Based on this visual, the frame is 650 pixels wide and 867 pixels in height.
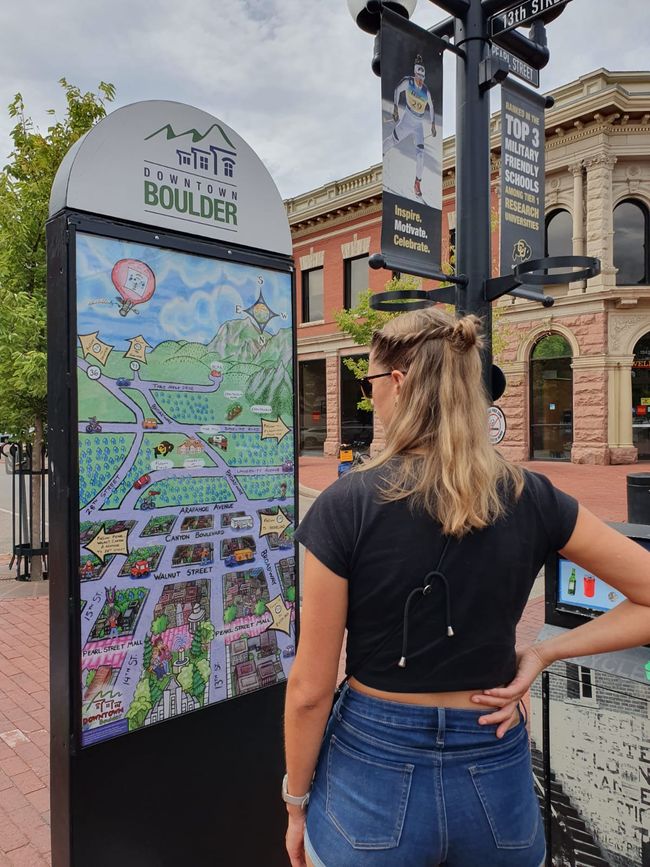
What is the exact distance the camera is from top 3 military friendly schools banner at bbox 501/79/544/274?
171 inches

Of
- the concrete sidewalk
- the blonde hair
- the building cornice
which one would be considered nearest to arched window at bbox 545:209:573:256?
the building cornice

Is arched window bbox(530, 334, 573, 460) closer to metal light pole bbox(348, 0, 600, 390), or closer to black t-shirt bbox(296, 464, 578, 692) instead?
metal light pole bbox(348, 0, 600, 390)

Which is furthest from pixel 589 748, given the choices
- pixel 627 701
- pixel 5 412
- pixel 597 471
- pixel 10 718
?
pixel 597 471

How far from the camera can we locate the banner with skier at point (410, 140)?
12.6 feet

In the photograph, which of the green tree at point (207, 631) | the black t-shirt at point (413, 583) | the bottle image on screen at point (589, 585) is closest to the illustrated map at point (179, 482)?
the green tree at point (207, 631)

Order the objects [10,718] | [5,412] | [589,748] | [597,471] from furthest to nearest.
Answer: [597,471], [5,412], [10,718], [589,748]

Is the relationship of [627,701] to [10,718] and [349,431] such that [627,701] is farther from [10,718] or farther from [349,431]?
[349,431]

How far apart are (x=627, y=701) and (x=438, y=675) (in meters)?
1.37

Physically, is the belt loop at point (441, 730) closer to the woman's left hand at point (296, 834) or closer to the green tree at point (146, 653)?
the woman's left hand at point (296, 834)

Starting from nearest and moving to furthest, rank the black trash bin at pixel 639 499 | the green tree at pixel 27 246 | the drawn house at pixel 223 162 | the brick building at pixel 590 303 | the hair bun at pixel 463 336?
1. the hair bun at pixel 463 336
2. the drawn house at pixel 223 162
3. the black trash bin at pixel 639 499
4. the green tree at pixel 27 246
5. the brick building at pixel 590 303

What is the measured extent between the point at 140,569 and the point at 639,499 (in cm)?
232

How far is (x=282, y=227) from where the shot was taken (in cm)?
281

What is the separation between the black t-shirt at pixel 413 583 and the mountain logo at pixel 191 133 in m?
1.70

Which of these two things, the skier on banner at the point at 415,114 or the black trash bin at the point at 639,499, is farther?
the skier on banner at the point at 415,114
